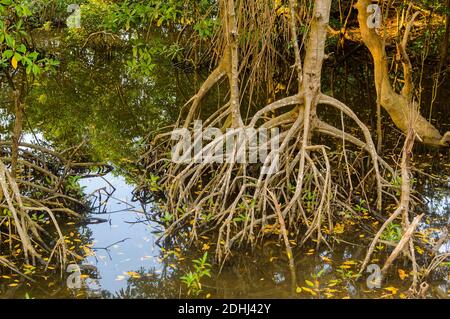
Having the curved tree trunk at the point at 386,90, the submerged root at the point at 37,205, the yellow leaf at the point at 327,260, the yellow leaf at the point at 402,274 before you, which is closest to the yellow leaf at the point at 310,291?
the yellow leaf at the point at 327,260

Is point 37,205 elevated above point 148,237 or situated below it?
above

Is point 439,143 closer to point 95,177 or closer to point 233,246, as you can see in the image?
point 233,246

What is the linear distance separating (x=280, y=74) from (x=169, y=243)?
25.0 ft

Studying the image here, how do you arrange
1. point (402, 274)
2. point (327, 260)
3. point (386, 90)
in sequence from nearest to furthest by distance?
point (402, 274) → point (327, 260) → point (386, 90)

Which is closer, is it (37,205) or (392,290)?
(392,290)

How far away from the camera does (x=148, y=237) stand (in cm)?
614

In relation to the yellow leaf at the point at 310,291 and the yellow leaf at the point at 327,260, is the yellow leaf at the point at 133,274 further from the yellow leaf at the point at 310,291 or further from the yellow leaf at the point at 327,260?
the yellow leaf at the point at 327,260

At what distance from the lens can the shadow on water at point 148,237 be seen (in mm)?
4949

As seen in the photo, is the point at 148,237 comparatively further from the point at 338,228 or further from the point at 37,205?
the point at 338,228

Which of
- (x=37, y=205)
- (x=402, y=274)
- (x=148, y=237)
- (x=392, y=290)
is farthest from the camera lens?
(x=148, y=237)

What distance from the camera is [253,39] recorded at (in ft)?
22.7

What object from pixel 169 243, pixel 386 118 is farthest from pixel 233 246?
pixel 386 118

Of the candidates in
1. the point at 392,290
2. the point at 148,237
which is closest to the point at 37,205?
the point at 148,237

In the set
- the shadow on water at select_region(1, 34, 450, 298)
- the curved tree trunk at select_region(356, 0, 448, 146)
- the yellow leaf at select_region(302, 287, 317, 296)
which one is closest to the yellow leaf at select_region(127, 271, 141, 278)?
the shadow on water at select_region(1, 34, 450, 298)
